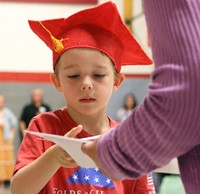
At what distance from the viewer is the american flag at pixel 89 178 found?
3.83 feet

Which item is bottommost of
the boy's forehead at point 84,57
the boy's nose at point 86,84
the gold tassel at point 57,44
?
the boy's nose at point 86,84

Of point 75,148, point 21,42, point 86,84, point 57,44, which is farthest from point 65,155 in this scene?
point 21,42

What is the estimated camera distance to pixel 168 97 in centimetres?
66

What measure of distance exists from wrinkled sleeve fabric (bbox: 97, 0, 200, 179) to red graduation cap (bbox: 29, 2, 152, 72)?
461 mm

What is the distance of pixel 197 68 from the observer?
65cm

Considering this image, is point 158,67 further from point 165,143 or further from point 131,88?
point 131,88

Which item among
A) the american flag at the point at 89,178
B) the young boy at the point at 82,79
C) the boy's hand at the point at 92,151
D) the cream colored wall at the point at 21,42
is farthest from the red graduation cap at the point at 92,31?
the cream colored wall at the point at 21,42

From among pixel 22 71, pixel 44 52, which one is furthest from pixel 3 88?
pixel 44 52

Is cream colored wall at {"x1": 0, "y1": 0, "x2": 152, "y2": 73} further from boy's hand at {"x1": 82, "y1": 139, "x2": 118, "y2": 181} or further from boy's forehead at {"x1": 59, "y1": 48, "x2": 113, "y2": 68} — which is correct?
boy's hand at {"x1": 82, "y1": 139, "x2": 118, "y2": 181}

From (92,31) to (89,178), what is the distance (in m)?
0.38

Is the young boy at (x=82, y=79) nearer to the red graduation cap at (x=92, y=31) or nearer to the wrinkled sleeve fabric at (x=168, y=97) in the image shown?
the red graduation cap at (x=92, y=31)

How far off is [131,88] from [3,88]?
2.01 metres

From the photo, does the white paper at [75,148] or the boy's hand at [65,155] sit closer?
the white paper at [75,148]

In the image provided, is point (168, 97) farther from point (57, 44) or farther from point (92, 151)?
point (57, 44)
